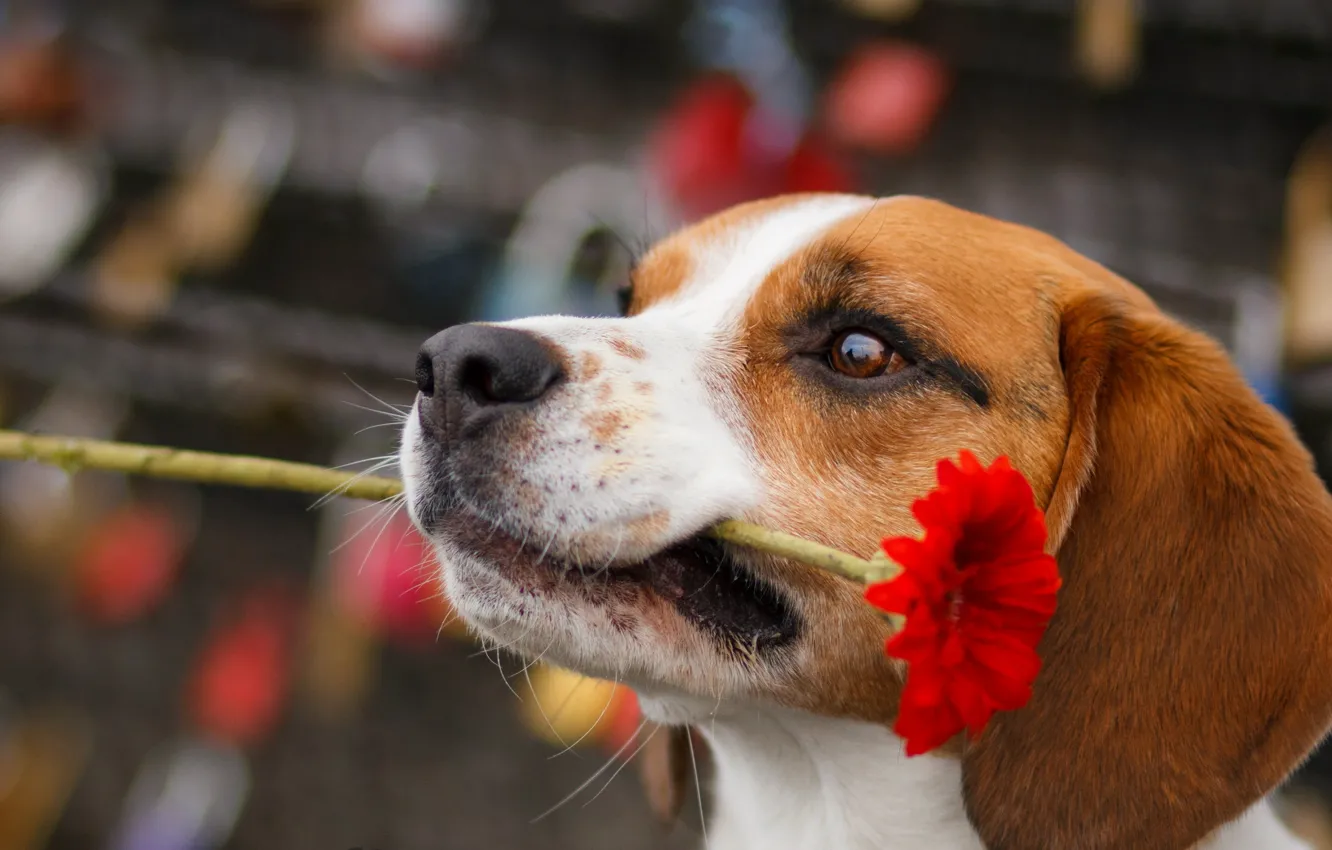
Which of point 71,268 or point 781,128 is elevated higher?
point 781,128

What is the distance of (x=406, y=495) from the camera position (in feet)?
4.54

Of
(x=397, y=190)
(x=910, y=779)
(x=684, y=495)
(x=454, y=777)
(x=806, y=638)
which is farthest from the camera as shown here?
(x=454, y=777)

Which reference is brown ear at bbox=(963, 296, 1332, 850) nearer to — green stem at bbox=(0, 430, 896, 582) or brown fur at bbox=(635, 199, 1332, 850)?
brown fur at bbox=(635, 199, 1332, 850)

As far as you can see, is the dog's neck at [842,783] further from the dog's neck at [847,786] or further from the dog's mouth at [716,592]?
the dog's mouth at [716,592]

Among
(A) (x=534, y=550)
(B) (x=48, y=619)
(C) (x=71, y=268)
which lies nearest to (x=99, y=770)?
(B) (x=48, y=619)

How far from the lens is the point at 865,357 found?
5.05ft

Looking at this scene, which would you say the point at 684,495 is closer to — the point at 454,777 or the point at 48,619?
the point at 454,777

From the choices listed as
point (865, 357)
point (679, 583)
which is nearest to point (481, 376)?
point (679, 583)

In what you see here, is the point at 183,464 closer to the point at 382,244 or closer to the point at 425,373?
the point at 425,373

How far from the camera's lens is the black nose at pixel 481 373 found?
1285 millimetres

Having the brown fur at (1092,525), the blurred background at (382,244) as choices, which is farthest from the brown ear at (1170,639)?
the blurred background at (382,244)

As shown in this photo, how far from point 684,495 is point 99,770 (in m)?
3.95

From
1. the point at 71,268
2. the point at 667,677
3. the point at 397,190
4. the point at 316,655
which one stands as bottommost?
the point at 316,655

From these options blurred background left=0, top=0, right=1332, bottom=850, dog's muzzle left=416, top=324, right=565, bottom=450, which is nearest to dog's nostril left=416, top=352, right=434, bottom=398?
dog's muzzle left=416, top=324, right=565, bottom=450
